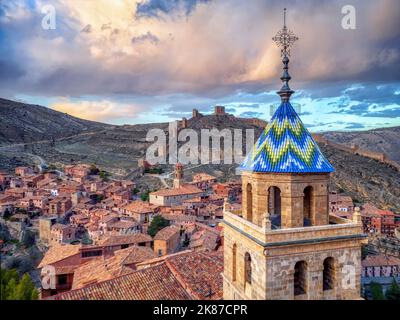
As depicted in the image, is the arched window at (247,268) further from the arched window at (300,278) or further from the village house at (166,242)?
the village house at (166,242)

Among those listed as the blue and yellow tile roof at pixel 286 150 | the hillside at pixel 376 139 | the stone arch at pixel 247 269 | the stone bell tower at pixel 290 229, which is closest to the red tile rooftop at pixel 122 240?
the stone arch at pixel 247 269

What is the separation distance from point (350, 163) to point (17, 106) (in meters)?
83.4

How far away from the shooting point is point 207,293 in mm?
12438

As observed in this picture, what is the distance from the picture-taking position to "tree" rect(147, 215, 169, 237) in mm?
36469

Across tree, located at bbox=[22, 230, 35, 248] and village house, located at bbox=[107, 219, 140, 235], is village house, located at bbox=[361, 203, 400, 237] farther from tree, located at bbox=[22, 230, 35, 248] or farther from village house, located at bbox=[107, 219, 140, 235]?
tree, located at bbox=[22, 230, 35, 248]

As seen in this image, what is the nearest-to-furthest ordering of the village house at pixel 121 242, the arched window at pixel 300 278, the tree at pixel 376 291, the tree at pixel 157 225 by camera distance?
1. the arched window at pixel 300 278
2. the village house at pixel 121 242
3. the tree at pixel 376 291
4. the tree at pixel 157 225

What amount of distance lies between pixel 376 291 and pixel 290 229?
→ 27652 millimetres

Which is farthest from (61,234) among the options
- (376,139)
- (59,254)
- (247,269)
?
(376,139)

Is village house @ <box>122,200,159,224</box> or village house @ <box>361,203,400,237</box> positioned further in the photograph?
village house @ <box>361,203,400,237</box>

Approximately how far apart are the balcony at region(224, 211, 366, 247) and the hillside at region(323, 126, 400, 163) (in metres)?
103

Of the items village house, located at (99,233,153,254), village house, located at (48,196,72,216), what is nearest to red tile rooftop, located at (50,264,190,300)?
village house, located at (99,233,153,254)

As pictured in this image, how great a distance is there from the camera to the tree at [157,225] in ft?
120

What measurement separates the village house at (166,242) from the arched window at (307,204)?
19784mm

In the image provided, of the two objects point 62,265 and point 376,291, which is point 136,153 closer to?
point 376,291
